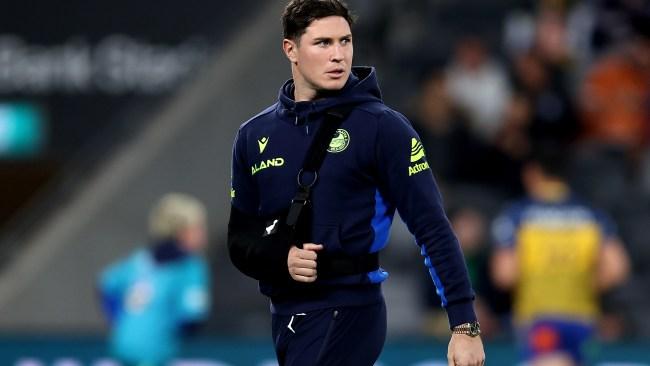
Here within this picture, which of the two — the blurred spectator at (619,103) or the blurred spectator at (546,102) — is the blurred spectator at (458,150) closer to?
the blurred spectator at (546,102)

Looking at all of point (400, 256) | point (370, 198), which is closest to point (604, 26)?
point (400, 256)

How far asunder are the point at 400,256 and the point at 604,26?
9.24ft

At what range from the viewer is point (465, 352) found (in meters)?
4.79

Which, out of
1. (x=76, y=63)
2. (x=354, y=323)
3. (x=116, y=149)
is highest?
(x=76, y=63)

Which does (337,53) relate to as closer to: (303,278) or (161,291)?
(303,278)

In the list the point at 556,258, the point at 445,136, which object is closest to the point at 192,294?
the point at 556,258

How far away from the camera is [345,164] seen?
4980 mm

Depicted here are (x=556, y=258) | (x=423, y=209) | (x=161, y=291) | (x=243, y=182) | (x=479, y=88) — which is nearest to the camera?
(x=423, y=209)

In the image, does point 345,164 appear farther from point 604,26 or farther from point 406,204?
point 604,26

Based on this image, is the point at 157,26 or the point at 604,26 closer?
the point at 604,26

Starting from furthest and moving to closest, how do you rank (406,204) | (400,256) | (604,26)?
(604,26)
(400,256)
(406,204)

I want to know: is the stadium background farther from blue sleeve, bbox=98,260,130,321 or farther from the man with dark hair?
the man with dark hair

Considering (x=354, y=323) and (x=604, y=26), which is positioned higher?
(x=604, y=26)

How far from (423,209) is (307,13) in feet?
2.49
